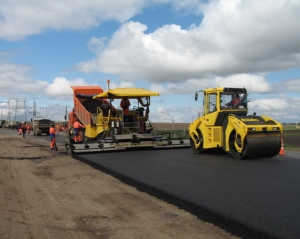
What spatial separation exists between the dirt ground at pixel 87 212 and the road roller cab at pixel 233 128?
12.5 feet

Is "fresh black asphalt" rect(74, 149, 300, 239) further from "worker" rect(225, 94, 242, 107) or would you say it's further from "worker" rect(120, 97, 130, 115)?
"worker" rect(120, 97, 130, 115)

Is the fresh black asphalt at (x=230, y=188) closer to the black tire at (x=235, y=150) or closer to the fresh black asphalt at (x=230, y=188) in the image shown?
the fresh black asphalt at (x=230, y=188)

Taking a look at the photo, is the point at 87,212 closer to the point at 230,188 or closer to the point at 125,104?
the point at 230,188

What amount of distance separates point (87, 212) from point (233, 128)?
5958mm

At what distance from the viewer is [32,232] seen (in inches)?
191

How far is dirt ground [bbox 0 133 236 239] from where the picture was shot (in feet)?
15.7

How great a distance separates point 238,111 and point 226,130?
3.00 ft

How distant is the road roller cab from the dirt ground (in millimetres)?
3807

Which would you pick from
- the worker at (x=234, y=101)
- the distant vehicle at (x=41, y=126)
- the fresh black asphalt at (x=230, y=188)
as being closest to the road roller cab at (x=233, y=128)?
the worker at (x=234, y=101)

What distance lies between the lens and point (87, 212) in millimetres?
5852

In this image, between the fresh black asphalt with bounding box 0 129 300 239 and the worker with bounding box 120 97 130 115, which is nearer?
the fresh black asphalt with bounding box 0 129 300 239

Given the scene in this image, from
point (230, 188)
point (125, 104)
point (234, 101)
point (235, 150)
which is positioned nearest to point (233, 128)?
point (235, 150)

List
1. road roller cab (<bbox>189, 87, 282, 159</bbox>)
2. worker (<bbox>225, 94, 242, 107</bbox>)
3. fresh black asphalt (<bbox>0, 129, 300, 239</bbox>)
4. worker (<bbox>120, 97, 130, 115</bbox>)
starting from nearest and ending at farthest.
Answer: fresh black asphalt (<bbox>0, 129, 300, 239</bbox>) → road roller cab (<bbox>189, 87, 282, 159</bbox>) → worker (<bbox>225, 94, 242, 107</bbox>) → worker (<bbox>120, 97, 130, 115</bbox>)

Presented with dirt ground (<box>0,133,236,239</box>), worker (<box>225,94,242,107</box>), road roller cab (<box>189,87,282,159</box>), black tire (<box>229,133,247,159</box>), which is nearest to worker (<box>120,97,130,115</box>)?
road roller cab (<box>189,87,282,159</box>)
